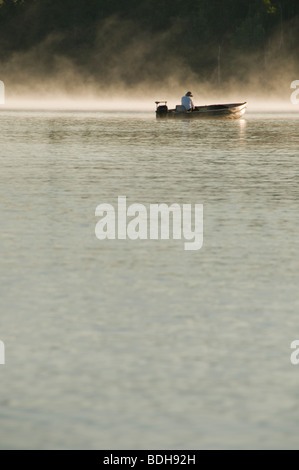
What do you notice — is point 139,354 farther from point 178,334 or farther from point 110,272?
point 110,272

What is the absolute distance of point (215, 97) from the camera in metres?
107

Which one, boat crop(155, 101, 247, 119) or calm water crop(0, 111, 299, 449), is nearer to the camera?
calm water crop(0, 111, 299, 449)

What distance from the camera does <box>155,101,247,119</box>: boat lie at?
58206 millimetres

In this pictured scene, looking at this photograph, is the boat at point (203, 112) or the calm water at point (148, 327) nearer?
the calm water at point (148, 327)

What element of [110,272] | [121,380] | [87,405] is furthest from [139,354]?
[110,272]

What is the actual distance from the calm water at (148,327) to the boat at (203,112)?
127 feet

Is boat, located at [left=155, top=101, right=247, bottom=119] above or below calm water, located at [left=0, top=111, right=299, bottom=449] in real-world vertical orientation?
above

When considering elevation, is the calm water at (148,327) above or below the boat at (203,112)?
below

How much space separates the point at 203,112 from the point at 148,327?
50832mm

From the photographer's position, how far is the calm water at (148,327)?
6684mm

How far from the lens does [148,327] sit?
29.5 feet

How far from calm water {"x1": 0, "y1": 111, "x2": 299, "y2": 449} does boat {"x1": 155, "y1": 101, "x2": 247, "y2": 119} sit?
38.9m
